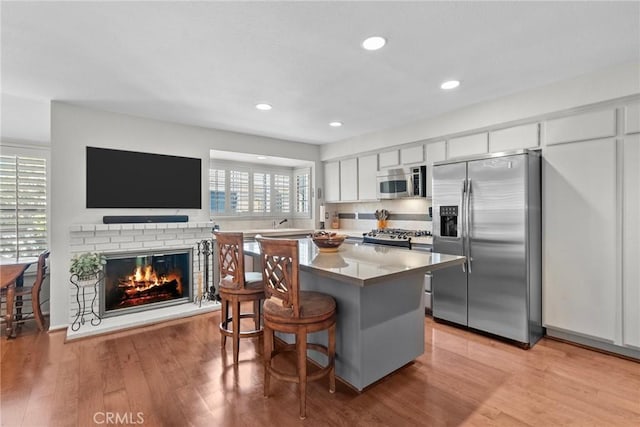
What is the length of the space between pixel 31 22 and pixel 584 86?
426cm

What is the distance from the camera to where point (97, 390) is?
87.4 inches

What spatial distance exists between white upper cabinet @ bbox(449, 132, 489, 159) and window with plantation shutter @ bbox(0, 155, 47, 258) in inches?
221

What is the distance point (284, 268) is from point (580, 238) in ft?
9.00

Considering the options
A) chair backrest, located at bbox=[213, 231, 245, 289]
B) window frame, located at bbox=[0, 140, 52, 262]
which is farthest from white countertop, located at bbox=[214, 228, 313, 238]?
window frame, located at bbox=[0, 140, 52, 262]

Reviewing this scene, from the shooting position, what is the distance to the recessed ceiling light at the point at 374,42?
84.9 inches

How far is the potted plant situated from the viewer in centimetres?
337

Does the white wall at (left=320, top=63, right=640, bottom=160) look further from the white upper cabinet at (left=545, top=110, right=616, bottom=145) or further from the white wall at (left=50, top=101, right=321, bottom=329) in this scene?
the white wall at (left=50, top=101, right=321, bottom=329)

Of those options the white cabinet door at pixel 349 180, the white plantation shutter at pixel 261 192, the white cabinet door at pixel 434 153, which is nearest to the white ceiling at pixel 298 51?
the white cabinet door at pixel 434 153

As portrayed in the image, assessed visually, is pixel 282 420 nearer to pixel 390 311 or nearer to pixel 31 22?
pixel 390 311

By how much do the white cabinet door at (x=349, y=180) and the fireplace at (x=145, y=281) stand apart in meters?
2.65

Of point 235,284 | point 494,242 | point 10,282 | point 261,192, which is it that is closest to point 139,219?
point 10,282

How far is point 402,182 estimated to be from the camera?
440 centimetres

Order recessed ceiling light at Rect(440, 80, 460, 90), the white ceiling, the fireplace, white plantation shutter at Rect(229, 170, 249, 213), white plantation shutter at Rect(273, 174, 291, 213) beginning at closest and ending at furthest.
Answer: the white ceiling < recessed ceiling light at Rect(440, 80, 460, 90) < the fireplace < white plantation shutter at Rect(229, 170, 249, 213) < white plantation shutter at Rect(273, 174, 291, 213)

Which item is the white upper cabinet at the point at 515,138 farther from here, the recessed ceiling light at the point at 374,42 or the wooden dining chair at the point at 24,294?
the wooden dining chair at the point at 24,294
